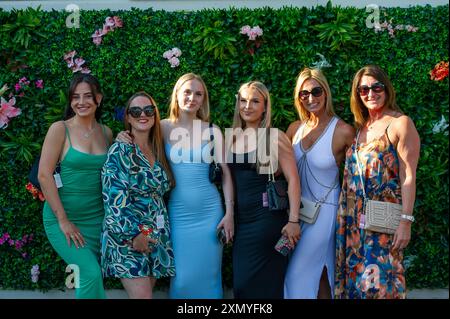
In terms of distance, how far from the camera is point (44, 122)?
523 centimetres

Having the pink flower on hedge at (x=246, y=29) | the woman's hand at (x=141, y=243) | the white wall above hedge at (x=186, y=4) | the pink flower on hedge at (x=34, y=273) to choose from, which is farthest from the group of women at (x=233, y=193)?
the white wall above hedge at (x=186, y=4)

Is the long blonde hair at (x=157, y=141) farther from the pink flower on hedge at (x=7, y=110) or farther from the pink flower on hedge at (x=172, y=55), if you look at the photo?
the pink flower on hedge at (x=7, y=110)

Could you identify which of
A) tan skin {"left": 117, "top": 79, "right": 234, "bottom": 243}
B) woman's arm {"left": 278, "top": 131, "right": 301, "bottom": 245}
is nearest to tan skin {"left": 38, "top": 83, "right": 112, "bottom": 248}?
tan skin {"left": 117, "top": 79, "right": 234, "bottom": 243}

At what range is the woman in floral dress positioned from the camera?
13.6 feet

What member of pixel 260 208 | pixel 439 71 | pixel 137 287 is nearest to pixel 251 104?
pixel 260 208

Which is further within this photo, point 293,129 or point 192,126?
point 293,129

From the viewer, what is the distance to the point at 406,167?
4.14 m

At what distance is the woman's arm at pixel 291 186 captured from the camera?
14.1ft

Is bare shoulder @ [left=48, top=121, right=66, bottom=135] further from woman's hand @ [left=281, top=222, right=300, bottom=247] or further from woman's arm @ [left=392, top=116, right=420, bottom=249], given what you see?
woman's arm @ [left=392, top=116, right=420, bottom=249]

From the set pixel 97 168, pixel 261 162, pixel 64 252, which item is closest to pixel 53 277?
pixel 64 252

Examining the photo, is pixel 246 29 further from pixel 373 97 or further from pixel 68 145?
pixel 68 145

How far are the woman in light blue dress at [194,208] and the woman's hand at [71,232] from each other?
70cm

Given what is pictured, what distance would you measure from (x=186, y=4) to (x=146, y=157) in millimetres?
2078
